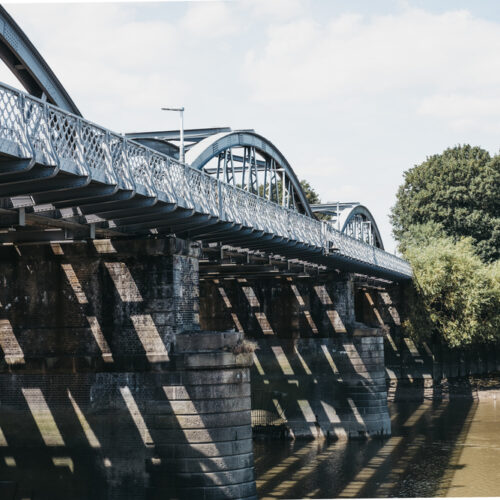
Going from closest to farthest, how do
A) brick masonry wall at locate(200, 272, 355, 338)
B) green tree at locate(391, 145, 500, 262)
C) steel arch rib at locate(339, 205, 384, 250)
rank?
brick masonry wall at locate(200, 272, 355, 338), steel arch rib at locate(339, 205, 384, 250), green tree at locate(391, 145, 500, 262)

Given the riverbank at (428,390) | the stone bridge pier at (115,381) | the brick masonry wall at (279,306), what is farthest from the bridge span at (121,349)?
the riverbank at (428,390)

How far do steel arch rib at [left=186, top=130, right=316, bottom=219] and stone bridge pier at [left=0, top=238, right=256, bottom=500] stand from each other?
731cm

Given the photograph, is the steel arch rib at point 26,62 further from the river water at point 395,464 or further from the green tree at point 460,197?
the green tree at point 460,197

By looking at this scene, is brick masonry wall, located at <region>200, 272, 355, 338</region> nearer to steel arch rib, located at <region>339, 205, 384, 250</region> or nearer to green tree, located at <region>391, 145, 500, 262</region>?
steel arch rib, located at <region>339, 205, 384, 250</region>

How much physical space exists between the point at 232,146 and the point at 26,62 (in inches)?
534

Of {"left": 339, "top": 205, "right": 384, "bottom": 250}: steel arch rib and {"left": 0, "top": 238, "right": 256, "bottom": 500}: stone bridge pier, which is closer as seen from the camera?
{"left": 0, "top": 238, "right": 256, "bottom": 500}: stone bridge pier

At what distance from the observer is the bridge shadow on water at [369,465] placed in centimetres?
3120

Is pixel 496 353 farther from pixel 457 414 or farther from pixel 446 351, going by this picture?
pixel 457 414

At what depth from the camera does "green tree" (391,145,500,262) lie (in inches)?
3056

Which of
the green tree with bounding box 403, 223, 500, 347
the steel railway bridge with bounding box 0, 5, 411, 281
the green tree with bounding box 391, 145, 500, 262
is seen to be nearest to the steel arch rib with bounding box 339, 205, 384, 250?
the green tree with bounding box 403, 223, 500, 347

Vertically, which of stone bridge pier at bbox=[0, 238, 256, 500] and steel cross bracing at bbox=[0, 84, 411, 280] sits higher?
steel cross bracing at bbox=[0, 84, 411, 280]

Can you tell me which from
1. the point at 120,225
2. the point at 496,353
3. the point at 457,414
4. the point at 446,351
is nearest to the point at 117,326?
the point at 120,225

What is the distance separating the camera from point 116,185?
19.2 metres

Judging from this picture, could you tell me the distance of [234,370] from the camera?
80.8 feet
